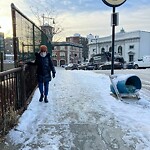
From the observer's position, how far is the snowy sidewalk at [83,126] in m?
4.38

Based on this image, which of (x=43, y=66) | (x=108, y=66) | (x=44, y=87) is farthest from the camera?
(x=108, y=66)

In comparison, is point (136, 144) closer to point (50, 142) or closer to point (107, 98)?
point (50, 142)

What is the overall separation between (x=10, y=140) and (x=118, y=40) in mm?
60524

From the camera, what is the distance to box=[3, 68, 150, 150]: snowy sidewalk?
438cm

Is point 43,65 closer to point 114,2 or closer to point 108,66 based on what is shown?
point 114,2

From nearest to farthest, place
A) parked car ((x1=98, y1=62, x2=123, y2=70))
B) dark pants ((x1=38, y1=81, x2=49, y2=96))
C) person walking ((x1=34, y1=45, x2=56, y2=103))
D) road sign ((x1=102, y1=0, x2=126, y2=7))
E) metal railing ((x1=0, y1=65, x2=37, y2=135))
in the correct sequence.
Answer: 1. metal railing ((x1=0, y1=65, x2=37, y2=135))
2. person walking ((x1=34, y1=45, x2=56, y2=103))
3. dark pants ((x1=38, y1=81, x2=49, y2=96))
4. road sign ((x1=102, y1=0, x2=126, y2=7))
5. parked car ((x1=98, y1=62, x2=123, y2=70))

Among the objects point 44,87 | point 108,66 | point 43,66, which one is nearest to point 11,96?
point 43,66

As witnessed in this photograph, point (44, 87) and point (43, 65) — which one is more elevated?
point (43, 65)

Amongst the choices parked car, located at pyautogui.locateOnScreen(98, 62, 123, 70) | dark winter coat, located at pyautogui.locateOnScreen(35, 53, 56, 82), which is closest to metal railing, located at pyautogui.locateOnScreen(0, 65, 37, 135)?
dark winter coat, located at pyautogui.locateOnScreen(35, 53, 56, 82)

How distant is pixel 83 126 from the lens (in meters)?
5.30

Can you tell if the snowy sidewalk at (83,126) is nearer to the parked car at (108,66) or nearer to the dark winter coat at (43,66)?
the dark winter coat at (43,66)

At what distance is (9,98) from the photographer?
5.13m

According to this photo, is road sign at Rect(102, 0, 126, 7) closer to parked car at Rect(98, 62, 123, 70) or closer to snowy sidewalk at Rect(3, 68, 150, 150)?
snowy sidewalk at Rect(3, 68, 150, 150)

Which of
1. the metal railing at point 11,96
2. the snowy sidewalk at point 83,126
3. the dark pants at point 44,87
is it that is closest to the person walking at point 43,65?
the dark pants at point 44,87
